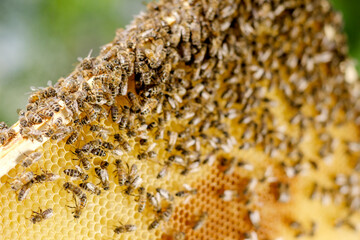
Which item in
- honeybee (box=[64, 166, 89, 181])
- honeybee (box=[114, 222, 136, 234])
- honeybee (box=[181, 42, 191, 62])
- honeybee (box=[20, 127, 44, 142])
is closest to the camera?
honeybee (box=[20, 127, 44, 142])

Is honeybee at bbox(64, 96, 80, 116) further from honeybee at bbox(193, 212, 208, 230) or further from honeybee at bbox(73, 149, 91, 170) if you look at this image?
honeybee at bbox(193, 212, 208, 230)

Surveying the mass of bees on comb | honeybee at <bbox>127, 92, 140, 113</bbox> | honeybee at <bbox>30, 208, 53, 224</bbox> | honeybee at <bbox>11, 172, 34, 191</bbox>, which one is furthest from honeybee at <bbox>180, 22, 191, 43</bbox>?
honeybee at <bbox>30, 208, 53, 224</bbox>

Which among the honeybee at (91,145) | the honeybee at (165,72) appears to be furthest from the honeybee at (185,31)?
the honeybee at (91,145)

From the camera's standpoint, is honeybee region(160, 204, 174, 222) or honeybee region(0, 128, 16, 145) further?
honeybee region(160, 204, 174, 222)

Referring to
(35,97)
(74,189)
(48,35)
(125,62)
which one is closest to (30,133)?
(35,97)

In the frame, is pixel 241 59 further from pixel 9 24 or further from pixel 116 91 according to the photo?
pixel 9 24

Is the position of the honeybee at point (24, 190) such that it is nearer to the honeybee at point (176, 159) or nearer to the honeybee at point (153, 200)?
the honeybee at point (153, 200)

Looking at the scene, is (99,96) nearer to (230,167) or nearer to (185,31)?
(185,31)
